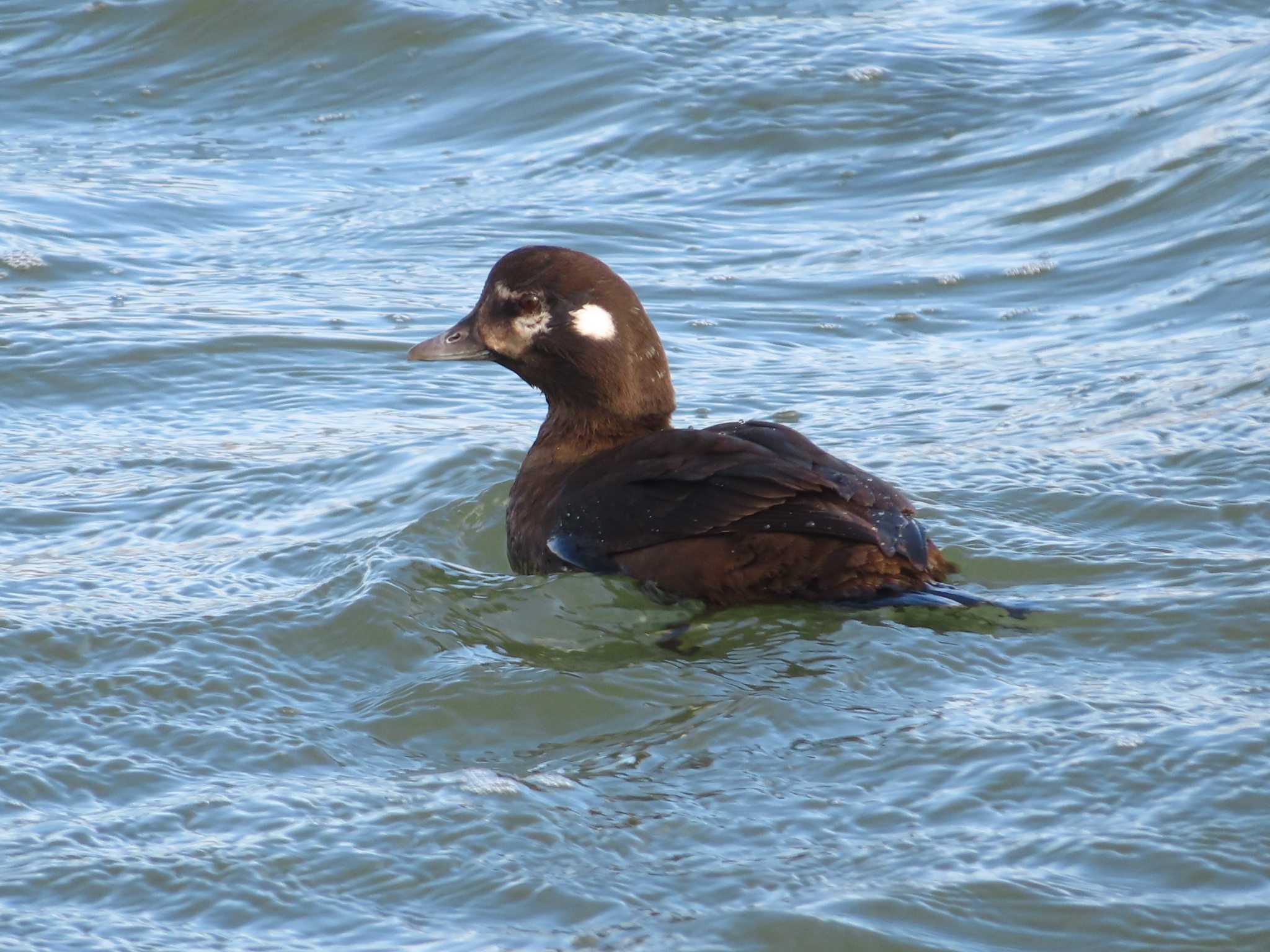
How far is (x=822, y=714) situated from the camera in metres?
3.98

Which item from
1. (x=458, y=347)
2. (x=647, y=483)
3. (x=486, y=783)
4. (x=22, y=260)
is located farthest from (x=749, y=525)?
(x=22, y=260)

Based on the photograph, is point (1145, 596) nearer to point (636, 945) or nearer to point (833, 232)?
point (636, 945)

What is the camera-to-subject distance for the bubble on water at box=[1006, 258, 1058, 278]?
7684 millimetres

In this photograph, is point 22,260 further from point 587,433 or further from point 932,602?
point 932,602

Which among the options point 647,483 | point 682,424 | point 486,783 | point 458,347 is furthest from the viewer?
point 682,424

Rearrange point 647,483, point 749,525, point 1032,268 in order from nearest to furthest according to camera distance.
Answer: point 749,525 → point 647,483 → point 1032,268

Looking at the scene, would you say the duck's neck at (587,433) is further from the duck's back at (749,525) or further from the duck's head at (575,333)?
the duck's back at (749,525)

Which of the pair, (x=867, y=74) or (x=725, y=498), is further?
(x=867, y=74)

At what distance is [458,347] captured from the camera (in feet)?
17.8

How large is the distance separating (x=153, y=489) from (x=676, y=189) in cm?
408

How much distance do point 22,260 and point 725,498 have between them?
456cm

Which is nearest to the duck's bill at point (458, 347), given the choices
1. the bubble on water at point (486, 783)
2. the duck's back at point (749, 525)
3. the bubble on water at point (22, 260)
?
the duck's back at point (749, 525)

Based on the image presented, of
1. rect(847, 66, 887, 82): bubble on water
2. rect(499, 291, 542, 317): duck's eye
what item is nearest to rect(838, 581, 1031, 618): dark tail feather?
rect(499, 291, 542, 317): duck's eye

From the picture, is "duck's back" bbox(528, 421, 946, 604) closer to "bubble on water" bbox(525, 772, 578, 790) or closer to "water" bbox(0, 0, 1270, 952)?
"water" bbox(0, 0, 1270, 952)
